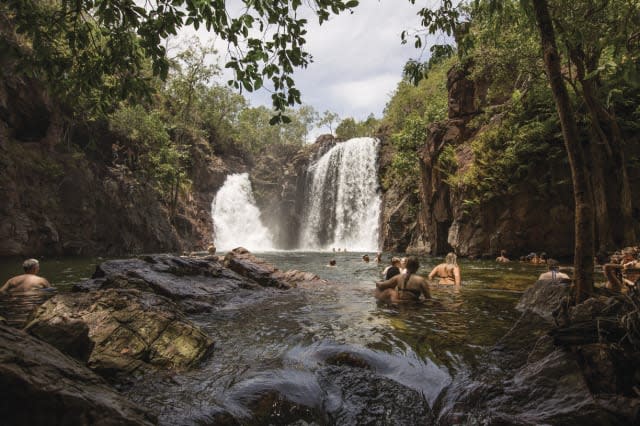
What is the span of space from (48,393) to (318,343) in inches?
150

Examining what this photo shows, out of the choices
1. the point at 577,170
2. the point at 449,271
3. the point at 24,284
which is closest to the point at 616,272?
the point at 449,271

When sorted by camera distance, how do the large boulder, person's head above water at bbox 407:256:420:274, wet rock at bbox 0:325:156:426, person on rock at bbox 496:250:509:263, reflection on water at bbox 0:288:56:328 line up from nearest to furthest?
wet rock at bbox 0:325:156:426
the large boulder
reflection on water at bbox 0:288:56:328
person's head above water at bbox 407:256:420:274
person on rock at bbox 496:250:509:263

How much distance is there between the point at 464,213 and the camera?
72.4 ft

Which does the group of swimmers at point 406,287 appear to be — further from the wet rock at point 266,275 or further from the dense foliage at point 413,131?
the dense foliage at point 413,131

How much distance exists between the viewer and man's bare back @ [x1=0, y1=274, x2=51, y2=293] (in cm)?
814

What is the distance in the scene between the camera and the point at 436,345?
554 centimetres

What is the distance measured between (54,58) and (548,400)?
6.30m

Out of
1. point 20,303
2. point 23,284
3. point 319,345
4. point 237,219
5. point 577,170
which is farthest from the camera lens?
point 237,219

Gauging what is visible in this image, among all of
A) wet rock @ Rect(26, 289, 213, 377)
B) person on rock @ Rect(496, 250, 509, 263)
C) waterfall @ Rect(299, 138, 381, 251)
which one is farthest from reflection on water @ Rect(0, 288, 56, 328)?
waterfall @ Rect(299, 138, 381, 251)

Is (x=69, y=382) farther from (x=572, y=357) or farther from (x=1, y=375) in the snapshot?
(x=572, y=357)

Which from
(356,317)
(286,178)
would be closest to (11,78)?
(356,317)

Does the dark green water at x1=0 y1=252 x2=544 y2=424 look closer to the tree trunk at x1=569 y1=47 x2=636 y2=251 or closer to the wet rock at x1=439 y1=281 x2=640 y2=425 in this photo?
the wet rock at x1=439 y1=281 x2=640 y2=425

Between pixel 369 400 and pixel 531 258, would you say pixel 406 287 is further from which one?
pixel 531 258

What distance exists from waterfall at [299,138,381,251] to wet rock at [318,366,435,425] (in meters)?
31.1
